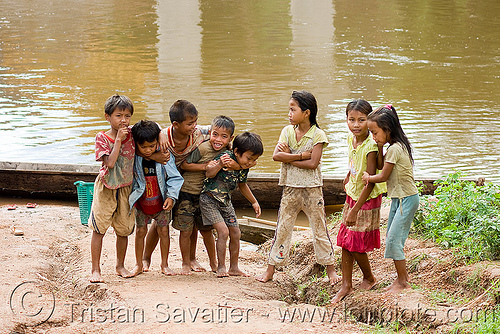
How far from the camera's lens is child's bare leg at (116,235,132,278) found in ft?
15.9

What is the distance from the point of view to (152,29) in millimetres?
21625

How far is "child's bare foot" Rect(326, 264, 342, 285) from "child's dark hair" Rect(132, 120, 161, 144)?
1767 millimetres

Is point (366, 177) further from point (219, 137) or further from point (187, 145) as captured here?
point (187, 145)

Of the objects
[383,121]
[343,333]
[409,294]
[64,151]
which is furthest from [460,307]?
[64,151]

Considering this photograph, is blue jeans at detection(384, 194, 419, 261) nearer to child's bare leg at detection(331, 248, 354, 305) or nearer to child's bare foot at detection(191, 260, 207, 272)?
child's bare leg at detection(331, 248, 354, 305)

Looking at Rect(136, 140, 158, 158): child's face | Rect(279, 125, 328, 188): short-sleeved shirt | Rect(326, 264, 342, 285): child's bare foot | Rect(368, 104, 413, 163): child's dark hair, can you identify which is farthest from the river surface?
Rect(136, 140, 158, 158): child's face

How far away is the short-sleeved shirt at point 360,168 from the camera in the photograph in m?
4.43

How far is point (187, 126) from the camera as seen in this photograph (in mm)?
4703

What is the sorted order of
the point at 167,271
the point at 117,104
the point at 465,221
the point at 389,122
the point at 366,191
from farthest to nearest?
1. the point at 465,221
2. the point at 167,271
3. the point at 117,104
4. the point at 366,191
5. the point at 389,122

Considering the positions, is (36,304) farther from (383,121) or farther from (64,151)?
(64,151)

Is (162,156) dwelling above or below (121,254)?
above

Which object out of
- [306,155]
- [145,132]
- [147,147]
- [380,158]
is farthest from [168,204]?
[380,158]

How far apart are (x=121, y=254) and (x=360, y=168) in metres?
2.04

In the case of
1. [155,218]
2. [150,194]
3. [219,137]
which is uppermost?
[219,137]
